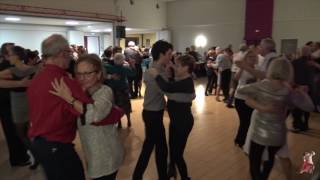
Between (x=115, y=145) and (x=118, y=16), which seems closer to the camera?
(x=115, y=145)

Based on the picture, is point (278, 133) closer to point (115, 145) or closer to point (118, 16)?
point (115, 145)

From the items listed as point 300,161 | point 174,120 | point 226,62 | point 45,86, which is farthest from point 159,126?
point 226,62

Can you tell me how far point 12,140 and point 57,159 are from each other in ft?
7.70

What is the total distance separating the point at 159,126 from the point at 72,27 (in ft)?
41.0

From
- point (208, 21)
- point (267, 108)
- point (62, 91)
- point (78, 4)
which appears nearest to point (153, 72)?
point (267, 108)

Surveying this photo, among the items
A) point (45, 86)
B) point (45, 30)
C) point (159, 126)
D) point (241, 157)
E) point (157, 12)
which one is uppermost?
point (157, 12)

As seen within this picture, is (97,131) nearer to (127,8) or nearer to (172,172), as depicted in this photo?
(172,172)

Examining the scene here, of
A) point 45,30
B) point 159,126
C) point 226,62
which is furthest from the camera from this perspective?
point 45,30

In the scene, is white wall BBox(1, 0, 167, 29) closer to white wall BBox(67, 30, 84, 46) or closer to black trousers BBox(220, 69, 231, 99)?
white wall BBox(67, 30, 84, 46)

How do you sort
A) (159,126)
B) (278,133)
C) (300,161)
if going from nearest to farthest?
(278,133), (159,126), (300,161)

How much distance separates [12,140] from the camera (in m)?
3.67

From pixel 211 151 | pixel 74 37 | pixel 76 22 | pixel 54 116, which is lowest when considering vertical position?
A: pixel 211 151

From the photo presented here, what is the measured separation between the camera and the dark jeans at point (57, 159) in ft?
5.49

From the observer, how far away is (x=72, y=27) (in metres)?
14.1
